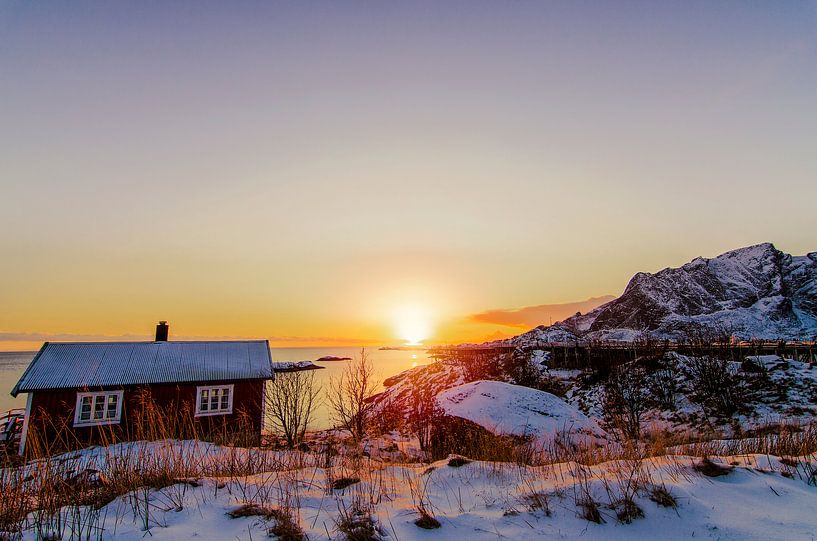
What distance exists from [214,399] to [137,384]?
3995 millimetres

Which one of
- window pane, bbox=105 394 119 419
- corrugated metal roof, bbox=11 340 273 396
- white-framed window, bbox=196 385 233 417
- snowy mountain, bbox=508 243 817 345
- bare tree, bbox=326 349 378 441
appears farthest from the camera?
Answer: snowy mountain, bbox=508 243 817 345

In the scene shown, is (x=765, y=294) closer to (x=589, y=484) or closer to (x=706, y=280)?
(x=706, y=280)

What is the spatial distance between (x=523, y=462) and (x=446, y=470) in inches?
61.2

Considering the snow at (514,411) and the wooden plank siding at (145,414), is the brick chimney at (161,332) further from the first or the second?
the snow at (514,411)

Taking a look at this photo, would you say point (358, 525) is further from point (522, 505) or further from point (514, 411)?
point (514, 411)

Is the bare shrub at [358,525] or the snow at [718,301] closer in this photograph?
the bare shrub at [358,525]

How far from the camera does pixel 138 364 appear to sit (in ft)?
79.5

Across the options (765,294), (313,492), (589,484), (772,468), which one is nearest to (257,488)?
(313,492)

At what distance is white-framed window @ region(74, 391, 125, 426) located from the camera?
22328 millimetres

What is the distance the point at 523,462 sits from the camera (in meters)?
7.30

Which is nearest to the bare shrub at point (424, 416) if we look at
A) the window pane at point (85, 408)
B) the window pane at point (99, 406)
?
the window pane at point (99, 406)

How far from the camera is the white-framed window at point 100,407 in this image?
22.3m

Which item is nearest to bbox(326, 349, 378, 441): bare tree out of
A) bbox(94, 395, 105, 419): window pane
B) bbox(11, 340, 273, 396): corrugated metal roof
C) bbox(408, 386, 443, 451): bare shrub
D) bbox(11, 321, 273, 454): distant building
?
bbox(408, 386, 443, 451): bare shrub

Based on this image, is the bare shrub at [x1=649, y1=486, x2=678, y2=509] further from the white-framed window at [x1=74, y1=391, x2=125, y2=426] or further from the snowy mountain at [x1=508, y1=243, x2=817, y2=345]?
the snowy mountain at [x1=508, y1=243, x2=817, y2=345]
